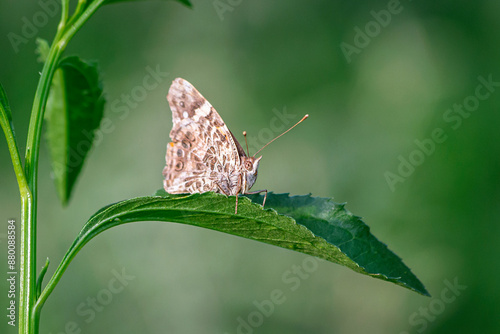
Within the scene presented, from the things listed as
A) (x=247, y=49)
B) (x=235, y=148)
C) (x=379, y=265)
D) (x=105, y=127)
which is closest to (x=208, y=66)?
(x=247, y=49)

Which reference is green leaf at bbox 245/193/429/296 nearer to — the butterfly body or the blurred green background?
the butterfly body

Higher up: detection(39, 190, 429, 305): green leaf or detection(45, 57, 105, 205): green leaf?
Result: detection(45, 57, 105, 205): green leaf

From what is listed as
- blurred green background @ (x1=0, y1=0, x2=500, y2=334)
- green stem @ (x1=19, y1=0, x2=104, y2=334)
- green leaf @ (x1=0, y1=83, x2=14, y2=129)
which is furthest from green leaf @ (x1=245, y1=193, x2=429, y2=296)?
blurred green background @ (x1=0, y1=0, x2=500, y2=334)

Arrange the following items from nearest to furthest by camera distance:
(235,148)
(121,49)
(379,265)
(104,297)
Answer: (379,265)
(235,148)
(104,297)
(121,49)

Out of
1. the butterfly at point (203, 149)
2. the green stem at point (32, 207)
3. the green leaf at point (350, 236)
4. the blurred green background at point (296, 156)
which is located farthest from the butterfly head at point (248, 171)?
the blurred green background at point (296, 156)

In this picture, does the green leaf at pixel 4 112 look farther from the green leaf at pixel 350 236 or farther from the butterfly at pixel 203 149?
the butterfly at pixel 203 149

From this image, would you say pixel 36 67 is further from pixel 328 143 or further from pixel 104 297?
pixel 328 143

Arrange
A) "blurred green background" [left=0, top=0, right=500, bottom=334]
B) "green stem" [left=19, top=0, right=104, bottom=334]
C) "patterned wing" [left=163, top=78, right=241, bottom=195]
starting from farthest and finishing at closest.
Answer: "blurred green background" [left=0, top=0, right=500, bottom=334] → "patterned wing" [left=163, top=78, right=241, bottom=195] → "green stem" [left=19, top=0, right=104, bottom=334]

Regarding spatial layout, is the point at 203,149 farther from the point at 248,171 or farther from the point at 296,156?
the point at 296,156
